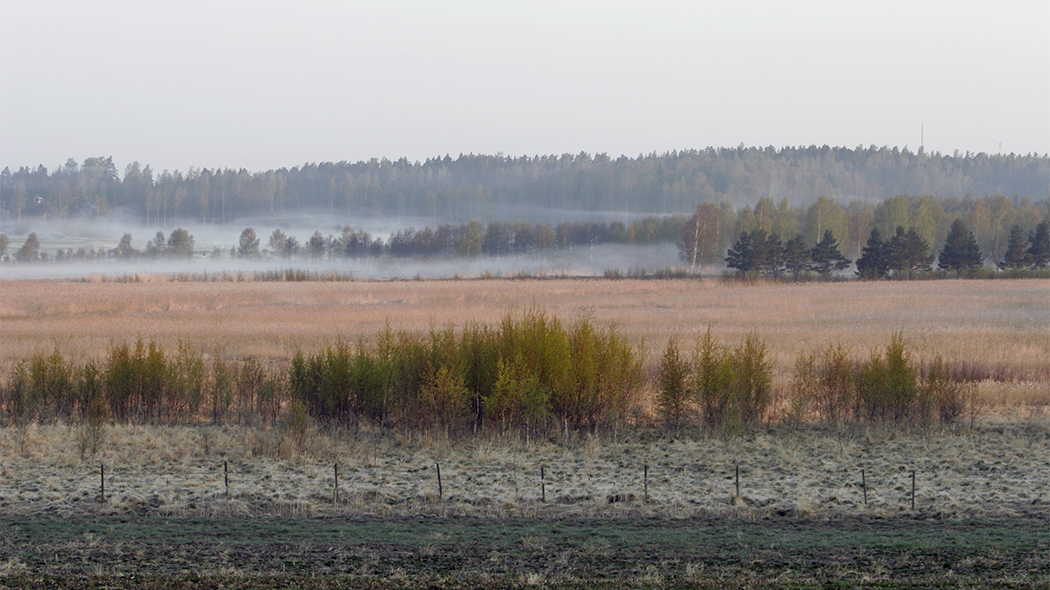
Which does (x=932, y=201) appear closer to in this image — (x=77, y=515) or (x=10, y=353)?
(x=10, y=353)

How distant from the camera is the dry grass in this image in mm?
11383

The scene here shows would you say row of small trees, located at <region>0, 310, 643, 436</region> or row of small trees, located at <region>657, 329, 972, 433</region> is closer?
row of small trees, located at <region>0, 310, 643, 436</region>

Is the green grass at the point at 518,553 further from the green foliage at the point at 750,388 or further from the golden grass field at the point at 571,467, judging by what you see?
the green foliage at the point at 750,388

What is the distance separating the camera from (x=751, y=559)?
878 centimetres

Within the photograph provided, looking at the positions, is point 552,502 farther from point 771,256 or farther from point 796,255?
point 796,255

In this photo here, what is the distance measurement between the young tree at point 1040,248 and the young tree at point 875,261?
13.4m

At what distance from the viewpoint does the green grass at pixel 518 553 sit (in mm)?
8039

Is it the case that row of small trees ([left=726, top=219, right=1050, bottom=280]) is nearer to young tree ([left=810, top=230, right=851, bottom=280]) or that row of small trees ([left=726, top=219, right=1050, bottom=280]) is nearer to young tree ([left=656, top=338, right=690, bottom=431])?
young tree ([left=810, top=230, right=851, bottom=280])

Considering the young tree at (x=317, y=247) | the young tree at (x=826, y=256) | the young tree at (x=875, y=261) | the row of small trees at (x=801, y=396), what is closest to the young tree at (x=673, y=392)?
the row of small trees at (x=801, y=396)

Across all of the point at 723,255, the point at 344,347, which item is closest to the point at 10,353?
the point at 344,347

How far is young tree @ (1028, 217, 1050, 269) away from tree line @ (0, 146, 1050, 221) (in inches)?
2700

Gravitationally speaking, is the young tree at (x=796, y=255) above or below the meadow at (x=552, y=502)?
above

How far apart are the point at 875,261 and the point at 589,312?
164 ft

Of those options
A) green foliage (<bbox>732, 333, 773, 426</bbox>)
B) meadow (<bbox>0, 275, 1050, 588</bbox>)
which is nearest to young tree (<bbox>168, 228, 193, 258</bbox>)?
meadow (<bbox>0, 275, 1050, 588</bbox>)
